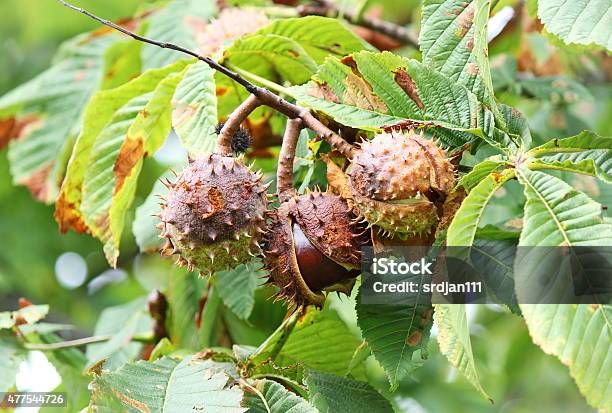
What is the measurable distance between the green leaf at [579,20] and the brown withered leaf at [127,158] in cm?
115

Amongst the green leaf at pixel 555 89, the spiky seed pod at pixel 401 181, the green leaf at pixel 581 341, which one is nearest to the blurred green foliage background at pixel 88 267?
the green leaf at pixel 555 89

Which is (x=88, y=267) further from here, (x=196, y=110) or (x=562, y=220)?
(x=562, y=220)

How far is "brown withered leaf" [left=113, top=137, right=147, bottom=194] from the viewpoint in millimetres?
2203

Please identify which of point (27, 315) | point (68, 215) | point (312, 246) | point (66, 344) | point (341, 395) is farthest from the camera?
point (66, 344)

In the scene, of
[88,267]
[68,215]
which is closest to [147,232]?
[68,215]

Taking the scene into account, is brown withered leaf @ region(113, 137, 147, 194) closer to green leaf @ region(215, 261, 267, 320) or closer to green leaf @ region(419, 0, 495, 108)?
green leaf @ region(215, 261, 267, 320)

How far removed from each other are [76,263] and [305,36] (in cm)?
288

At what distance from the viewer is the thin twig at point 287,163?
6.29 feet

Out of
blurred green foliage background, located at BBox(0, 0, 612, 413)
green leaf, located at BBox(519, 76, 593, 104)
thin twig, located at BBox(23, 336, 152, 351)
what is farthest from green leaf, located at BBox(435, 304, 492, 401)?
blurred green foliage background, located at BBox(0, 0, 612, 413)

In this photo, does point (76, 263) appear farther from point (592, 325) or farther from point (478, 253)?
point (592, 325)

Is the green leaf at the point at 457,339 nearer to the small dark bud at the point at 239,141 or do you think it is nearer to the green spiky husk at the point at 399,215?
the green spiky husk at the point at 399,215

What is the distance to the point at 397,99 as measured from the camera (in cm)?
185

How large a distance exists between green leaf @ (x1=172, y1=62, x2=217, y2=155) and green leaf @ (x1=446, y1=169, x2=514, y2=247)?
2.22 ft

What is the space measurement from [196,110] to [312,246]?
1.65ft
